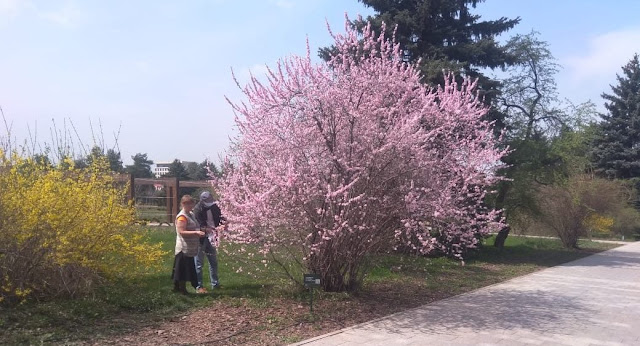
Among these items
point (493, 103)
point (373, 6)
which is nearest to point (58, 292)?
point (373, 6)

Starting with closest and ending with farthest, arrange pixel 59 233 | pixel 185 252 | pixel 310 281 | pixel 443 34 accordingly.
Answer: pixel 59 233 → pixel 310 281 → pixel 185 252 → pixel 443 34

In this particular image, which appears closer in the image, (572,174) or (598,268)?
(598,268)

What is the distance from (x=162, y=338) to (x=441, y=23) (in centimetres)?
1521

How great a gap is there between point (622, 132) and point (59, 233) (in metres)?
48.4

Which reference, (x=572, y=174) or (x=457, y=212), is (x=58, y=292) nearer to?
(x=457, y=212)

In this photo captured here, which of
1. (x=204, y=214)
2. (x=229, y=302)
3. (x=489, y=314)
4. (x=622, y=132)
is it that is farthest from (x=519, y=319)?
(x=622, y=132)

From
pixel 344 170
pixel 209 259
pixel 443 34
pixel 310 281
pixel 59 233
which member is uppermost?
pixel 443 34

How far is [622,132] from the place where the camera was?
1795 inches

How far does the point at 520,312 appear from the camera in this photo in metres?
8.61

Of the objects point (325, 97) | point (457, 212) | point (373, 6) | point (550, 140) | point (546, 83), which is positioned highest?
point (373, 6)

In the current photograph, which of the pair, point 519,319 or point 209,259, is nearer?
point 519,319

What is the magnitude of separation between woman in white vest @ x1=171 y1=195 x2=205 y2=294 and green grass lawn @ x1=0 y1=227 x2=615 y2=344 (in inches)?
8.7

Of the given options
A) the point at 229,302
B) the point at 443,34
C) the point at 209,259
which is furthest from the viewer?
the point at 443,34

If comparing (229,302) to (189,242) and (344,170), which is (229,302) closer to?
(189,242)
